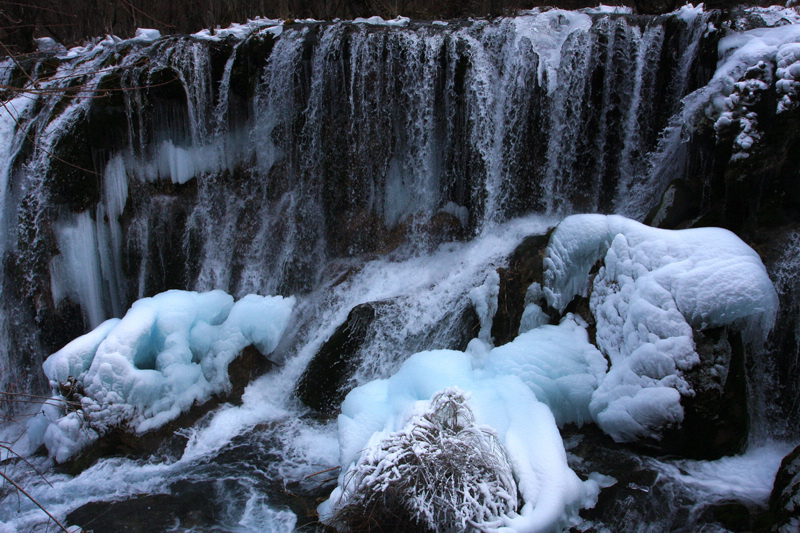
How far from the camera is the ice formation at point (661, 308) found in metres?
4.09

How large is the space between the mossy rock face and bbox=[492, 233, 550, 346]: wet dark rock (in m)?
1.38

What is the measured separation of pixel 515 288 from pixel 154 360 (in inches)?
150

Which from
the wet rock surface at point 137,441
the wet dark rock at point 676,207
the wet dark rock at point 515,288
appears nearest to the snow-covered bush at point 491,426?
the wet dark rock at point 515,288

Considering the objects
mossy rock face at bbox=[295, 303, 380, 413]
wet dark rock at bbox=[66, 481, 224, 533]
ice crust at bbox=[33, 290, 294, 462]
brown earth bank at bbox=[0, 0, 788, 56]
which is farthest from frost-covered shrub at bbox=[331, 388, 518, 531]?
brown earth bank at bbox=[0, 0, 788, 56]

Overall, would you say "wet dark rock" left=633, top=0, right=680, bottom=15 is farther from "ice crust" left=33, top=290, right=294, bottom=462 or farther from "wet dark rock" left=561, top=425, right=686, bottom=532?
"ice crust" left=33, top=290, right=294, bottom=462

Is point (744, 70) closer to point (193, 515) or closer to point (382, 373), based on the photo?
point (382, 373)

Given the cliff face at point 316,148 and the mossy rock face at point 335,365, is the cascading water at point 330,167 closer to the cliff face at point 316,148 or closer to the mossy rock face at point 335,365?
the cliff face at point 316,148

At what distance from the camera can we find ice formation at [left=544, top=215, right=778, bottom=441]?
4094mm

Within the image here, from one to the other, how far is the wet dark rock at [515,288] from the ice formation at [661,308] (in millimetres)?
794

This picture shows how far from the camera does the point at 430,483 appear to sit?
3494mm

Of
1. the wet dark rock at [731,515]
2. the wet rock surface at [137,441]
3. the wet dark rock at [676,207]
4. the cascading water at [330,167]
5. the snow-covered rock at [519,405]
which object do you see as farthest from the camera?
the cascading water at [330,167]

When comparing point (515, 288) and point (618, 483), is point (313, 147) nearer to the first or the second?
point (515, 288)

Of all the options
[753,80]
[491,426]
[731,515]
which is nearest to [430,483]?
[491,426]

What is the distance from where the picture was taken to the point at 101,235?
738cm
